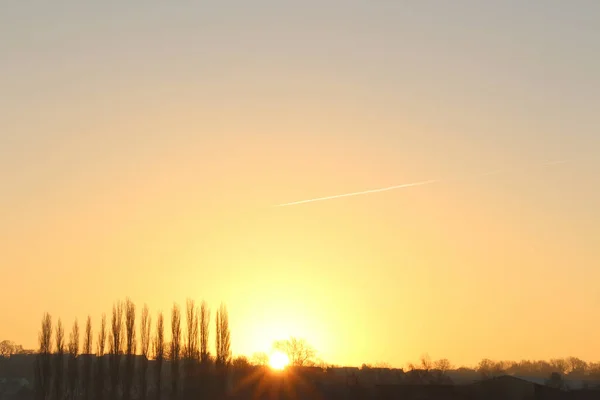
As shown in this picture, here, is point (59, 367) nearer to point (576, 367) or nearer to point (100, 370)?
point (100, 370)

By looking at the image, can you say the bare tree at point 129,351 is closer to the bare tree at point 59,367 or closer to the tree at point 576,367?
the bare tree at point 59,367

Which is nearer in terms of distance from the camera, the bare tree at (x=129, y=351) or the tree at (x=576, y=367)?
the bare tree at (x=129, y=351)

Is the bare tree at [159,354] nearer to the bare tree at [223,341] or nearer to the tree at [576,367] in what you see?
the bare tree at [223,341]

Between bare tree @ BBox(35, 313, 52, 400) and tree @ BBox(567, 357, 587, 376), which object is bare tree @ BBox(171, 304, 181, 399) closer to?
bare tree @ BBox(35, 313, 52, 400)

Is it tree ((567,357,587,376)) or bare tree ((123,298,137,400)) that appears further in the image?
tree ((567,357,587,376))

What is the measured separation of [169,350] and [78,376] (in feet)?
32.3

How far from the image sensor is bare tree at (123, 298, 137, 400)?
85.0 meters

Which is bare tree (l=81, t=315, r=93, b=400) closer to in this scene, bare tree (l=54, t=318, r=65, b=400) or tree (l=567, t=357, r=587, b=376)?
bare tree (l=54, t=318, r=65, b=400)

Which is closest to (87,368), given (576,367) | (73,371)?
(73,371)

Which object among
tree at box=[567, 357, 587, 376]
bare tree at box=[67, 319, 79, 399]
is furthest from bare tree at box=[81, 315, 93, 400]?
tree at box=[567, 357, 587, 376]

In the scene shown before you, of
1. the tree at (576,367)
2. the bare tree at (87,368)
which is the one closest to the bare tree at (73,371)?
the bare tree at (87,368)

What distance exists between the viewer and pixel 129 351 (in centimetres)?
8756

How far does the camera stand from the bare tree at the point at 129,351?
279 ft

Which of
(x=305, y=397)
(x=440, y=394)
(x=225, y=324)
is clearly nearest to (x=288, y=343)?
(x=225, y=324)
